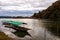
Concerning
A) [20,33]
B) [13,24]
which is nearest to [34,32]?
[20,33]

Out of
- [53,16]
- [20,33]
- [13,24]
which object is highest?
[53,16]

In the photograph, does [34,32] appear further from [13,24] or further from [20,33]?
[13,24]

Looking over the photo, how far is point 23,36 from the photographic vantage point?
4.28 metres

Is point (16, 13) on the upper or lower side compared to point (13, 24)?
upper

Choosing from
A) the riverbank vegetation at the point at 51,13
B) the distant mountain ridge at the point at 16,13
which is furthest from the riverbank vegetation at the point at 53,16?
the distant mountain ridge at the point at 16,13

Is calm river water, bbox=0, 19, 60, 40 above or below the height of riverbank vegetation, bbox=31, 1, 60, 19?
below

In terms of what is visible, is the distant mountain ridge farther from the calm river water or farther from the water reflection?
the water reflection

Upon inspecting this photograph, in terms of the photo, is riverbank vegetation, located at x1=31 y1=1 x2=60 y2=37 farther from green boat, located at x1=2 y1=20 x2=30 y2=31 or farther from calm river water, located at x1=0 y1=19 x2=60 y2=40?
green boat, located at x1=2 y1=20 x2=30 y2=31

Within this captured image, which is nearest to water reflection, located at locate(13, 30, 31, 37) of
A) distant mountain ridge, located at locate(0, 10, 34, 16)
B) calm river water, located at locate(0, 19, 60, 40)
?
calm river water, located at locate(0, 19, 60, 40)

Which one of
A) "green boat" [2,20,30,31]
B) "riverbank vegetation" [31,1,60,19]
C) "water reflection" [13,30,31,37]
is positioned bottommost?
"water reflection" [13,30,31,37]

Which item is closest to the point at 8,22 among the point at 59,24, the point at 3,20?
the point at 3,20

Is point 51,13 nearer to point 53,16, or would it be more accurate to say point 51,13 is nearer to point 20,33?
point 53,16

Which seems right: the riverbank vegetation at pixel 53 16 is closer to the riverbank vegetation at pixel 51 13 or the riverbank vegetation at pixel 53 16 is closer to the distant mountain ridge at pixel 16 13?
the riverbank vegetation at pixel 51 13

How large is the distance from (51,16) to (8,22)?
965 mm
